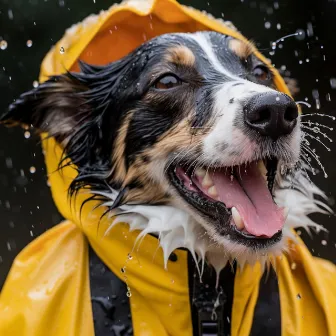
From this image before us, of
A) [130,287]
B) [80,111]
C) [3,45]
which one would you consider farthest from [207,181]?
[3,45]

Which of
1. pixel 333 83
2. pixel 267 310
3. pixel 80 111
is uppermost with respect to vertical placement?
pixel 80 111

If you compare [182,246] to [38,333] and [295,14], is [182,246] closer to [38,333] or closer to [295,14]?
[38,333]

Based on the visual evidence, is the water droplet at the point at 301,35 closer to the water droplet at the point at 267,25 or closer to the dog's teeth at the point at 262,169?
the water droplet at the point at 267,25

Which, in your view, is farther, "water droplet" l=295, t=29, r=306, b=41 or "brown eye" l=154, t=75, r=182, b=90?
"water droplet" l=295, t=29, r=306, b=41

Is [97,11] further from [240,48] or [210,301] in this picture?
[210,301]

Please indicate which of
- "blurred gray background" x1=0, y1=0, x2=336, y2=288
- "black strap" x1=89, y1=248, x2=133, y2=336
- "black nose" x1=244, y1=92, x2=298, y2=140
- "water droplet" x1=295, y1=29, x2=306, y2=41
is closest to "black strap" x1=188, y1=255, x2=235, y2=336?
"black strap" x1=89, y1=248, x2=133, y2=336

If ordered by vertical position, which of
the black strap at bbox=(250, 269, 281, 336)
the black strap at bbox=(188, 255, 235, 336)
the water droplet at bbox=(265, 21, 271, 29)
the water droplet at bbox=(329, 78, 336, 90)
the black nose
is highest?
the black nose

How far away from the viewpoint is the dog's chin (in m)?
2.45

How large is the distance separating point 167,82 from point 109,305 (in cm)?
85

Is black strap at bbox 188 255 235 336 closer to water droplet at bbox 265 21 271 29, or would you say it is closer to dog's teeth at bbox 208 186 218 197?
dog's teeth at bbox 208 186 218 197

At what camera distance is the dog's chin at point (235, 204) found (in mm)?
2447

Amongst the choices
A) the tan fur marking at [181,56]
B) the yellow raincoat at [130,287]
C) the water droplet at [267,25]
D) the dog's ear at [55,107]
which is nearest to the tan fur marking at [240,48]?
the tan fur marking at [181,56]

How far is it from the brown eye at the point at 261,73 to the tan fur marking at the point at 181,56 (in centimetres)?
30

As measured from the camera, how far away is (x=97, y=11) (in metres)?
5.94
